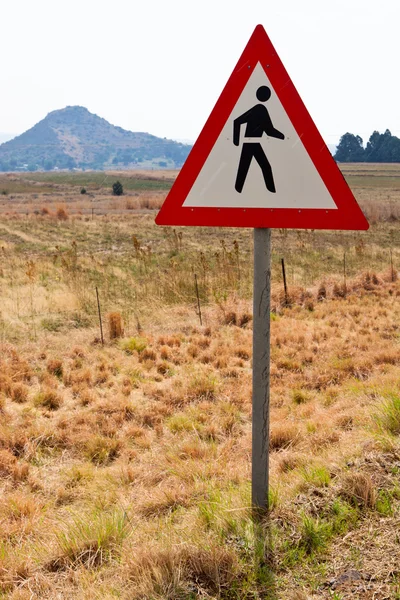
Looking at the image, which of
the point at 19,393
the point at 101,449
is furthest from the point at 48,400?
the point at 101,449

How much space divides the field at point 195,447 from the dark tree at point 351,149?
135 meters

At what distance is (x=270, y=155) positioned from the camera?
194 centimetres

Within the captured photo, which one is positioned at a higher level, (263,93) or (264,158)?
(263,93)

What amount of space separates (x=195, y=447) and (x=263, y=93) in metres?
2.42

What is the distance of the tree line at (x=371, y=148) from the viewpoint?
123062mm

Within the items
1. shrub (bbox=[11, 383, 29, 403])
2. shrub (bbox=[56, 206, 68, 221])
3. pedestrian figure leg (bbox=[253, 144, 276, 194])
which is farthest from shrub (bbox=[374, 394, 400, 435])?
shrub (bbox=[56, 206, 68, 221])

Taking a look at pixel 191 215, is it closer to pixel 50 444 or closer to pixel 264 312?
pixel 264 312

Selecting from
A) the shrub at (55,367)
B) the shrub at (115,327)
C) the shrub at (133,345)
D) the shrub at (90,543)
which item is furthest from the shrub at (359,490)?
the shrub at (115,327)

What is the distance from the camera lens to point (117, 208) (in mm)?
37219

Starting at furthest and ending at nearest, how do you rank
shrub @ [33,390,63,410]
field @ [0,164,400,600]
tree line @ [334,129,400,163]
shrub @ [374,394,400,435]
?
tree line @ [334,129,400,163]
shrub @ [33,390,63,410]
shrub @ [374,394,400,435]
field @ [0,164,400,600]

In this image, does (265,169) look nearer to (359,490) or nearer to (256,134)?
(256,134)

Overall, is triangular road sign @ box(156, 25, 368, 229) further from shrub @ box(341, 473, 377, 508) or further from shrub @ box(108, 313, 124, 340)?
shrub @ box(108, 313, 124, 340)

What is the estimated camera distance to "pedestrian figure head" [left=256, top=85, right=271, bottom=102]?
1.95 meters

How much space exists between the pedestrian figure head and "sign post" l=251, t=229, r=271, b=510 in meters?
0.52
